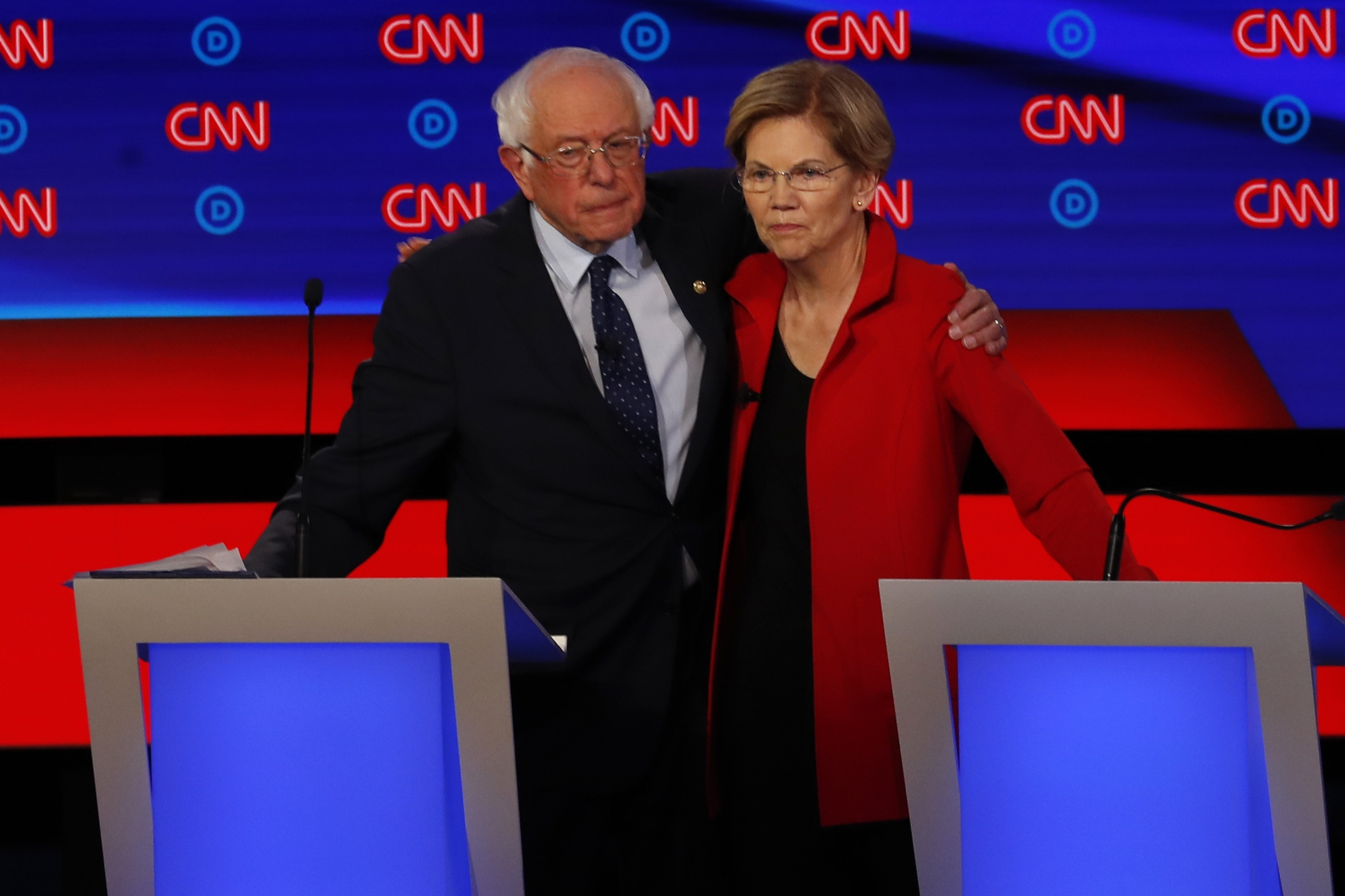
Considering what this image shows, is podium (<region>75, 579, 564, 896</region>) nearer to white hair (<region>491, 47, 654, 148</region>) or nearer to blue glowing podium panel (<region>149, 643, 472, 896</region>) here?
blue glowing podium panel (<region>149, 643, 472, 896</region>)

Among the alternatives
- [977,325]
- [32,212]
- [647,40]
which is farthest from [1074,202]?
[32,212]

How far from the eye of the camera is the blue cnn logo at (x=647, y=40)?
122 inches

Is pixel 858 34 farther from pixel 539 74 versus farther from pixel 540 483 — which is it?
pixel 540 483

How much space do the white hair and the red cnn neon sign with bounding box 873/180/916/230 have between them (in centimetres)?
119

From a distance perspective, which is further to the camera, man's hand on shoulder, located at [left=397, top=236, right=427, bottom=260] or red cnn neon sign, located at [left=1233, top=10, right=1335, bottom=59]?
red cnn neon sign, located at [left=1233, top=10, right=1335, bottom=59]

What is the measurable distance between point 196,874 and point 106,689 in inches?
8.3

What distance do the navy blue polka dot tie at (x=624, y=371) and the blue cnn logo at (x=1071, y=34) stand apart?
5.27 ft

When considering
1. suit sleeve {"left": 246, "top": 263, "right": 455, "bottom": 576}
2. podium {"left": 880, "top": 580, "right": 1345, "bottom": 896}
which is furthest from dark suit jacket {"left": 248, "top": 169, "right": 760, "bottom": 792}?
podium {"left": 880, "top": 580, "right": 1345, "bottom": 896}

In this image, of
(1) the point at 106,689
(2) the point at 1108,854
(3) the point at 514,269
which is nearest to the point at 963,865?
(2) the point at 1108,854

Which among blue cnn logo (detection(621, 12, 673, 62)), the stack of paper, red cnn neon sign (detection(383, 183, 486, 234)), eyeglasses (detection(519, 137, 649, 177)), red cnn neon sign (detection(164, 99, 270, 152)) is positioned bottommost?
the stack of paper

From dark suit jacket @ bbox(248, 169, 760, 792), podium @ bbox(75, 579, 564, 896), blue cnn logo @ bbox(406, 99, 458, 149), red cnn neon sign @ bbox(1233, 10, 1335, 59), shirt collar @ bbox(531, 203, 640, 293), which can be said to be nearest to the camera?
podium @ bbox(75, 579, 564, 896)

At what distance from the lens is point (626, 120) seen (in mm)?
1950

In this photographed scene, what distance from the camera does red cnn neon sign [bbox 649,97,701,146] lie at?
3082 mm

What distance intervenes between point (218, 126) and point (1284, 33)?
248 cm
